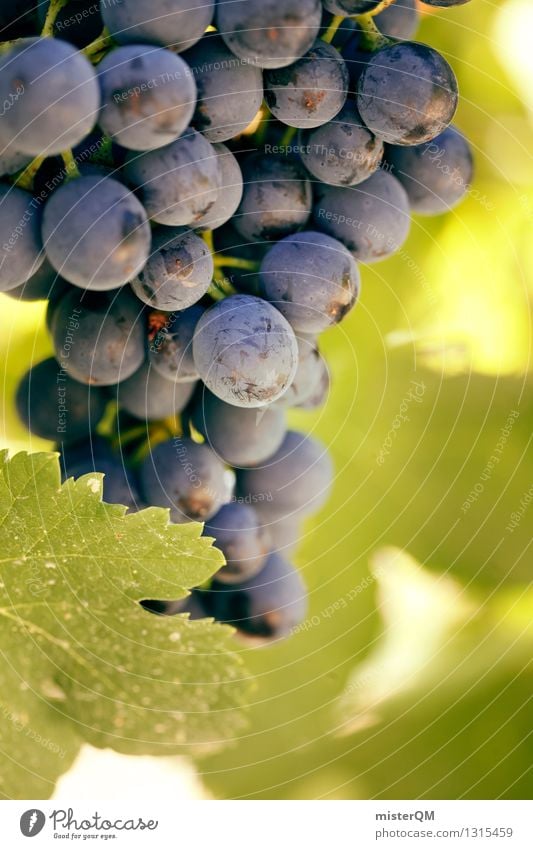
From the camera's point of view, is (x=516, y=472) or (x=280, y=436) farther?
(x=516, y=472)

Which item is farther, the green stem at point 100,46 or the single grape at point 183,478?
the single grape at point 183,478

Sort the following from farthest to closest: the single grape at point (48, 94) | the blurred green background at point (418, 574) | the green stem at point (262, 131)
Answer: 1. the blurred green background at point (418, 574)
2. the green stem at point (262, 131)
3. the single grape at point (48, 94)

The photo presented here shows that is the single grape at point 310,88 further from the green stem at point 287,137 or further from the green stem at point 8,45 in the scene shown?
the green stem at point 8,45

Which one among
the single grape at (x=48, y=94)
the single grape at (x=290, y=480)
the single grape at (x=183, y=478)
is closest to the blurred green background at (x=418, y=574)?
the single grape at (x=290, y=480)

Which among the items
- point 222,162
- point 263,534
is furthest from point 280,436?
point 222,162

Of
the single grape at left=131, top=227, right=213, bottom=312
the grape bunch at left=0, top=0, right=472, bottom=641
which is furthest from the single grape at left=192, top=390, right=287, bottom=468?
the single grape at left=131, top=227, right=213, bottom=312

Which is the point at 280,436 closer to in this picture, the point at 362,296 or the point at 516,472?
the point at 362,296

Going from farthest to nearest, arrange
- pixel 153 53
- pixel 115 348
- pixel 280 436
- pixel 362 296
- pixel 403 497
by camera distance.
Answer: pixel 403 497 → pixel 362 296 → pixel 280 436 → pixel 115 348 → pixel 153 53
